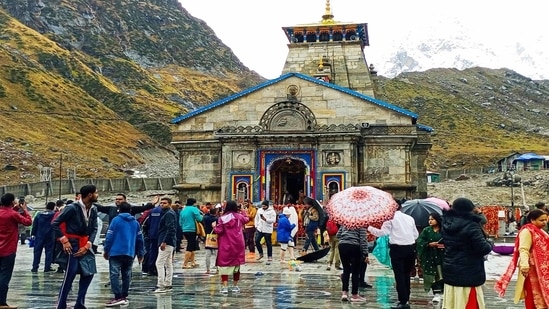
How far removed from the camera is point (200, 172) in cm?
2903

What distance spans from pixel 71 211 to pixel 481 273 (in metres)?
5.27

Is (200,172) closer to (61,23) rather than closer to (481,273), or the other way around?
(481,273)

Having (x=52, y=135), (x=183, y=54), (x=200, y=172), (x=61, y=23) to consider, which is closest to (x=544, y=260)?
(x=200, y=172)

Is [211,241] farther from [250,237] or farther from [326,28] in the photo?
[326,28]

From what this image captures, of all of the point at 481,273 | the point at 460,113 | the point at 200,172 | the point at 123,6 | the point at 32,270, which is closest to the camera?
the point at 481,273

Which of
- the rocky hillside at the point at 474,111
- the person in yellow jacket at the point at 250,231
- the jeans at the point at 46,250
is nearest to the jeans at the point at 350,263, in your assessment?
the jeans at the point at 46,250

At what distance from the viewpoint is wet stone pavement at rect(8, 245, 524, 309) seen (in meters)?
9.76

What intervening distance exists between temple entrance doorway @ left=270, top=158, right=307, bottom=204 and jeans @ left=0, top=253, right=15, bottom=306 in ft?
61.8

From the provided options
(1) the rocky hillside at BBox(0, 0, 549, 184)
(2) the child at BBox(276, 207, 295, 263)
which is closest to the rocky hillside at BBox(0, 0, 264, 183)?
(1) the rocky hillside at BBox(0, 0, 549, 184)

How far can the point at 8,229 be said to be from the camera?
927 cm

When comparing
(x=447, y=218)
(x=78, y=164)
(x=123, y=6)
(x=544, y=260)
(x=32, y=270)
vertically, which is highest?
(x=123, y=6)

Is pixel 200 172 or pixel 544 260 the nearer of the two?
pixel 544 260

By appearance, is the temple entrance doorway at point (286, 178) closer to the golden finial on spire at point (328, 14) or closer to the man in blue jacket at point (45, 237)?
the golden finial on spire at point (328, 14)

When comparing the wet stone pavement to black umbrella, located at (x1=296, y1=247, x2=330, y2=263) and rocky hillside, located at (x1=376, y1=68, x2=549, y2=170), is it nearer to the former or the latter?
black umbrella, located at (x1=296, y1=247, x2=330, y2=263)
